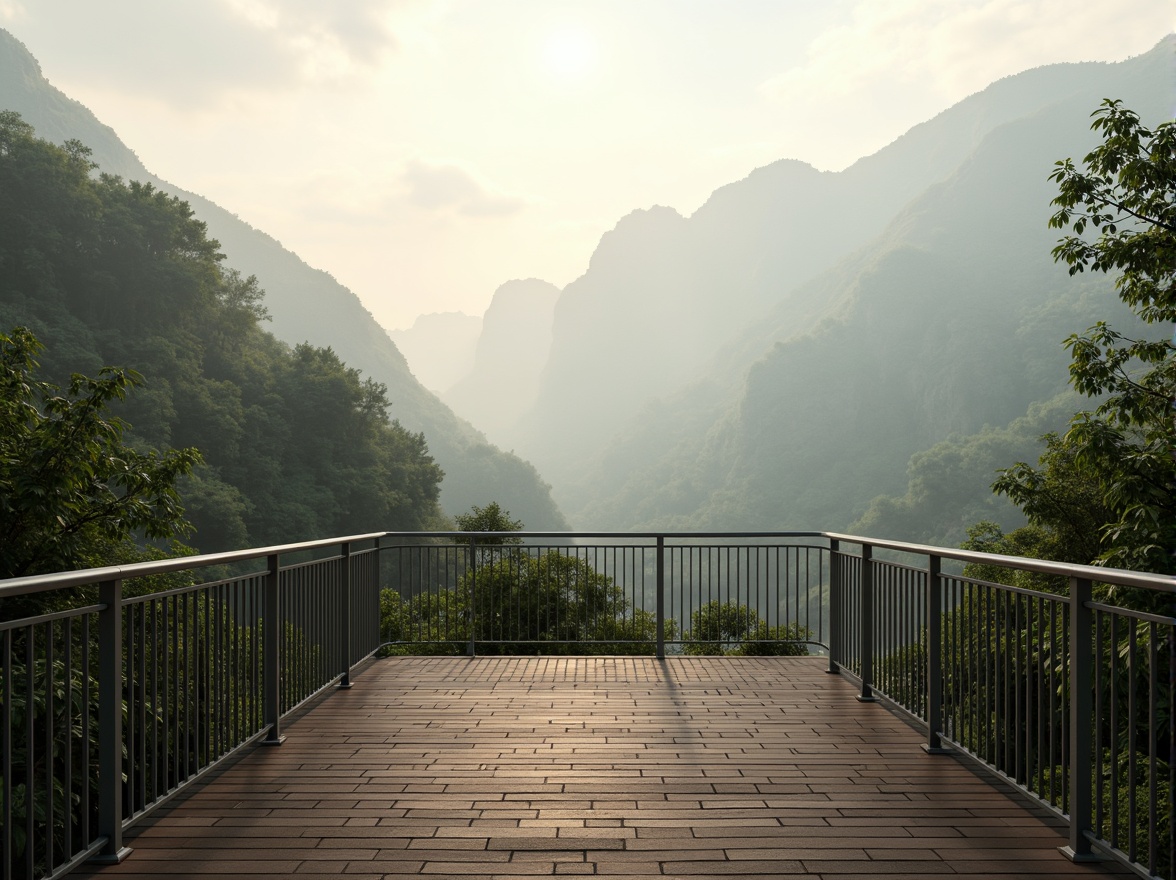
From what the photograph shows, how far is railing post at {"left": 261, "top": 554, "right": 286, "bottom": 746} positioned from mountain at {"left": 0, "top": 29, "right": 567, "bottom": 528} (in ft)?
237

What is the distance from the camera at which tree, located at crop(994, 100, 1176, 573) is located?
274 inches

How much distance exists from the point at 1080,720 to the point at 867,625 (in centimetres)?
270

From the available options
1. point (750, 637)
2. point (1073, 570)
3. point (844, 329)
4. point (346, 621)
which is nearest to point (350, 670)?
point (346, 621)

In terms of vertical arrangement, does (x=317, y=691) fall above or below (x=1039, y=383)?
below

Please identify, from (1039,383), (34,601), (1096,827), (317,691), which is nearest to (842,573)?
(1096,827)

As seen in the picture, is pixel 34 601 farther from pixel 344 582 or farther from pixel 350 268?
pixel 350 268

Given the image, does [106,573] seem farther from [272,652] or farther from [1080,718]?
[1080,718]

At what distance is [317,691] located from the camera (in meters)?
5.53

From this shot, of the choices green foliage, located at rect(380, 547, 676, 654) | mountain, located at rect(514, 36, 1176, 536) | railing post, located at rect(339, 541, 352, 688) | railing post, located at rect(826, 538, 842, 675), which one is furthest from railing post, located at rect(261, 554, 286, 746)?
mountain, located at rect(514, 36, 1176, 536)

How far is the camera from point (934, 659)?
429 cm

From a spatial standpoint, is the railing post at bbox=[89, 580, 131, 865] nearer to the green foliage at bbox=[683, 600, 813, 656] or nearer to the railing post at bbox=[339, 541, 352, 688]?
the railing post at bbox=[339, 541, 352, 688]

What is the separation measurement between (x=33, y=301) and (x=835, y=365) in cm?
7709

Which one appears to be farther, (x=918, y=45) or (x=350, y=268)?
(x=350, y=268)

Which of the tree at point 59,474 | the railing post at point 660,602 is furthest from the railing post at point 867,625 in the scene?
the tree at point 59,474
